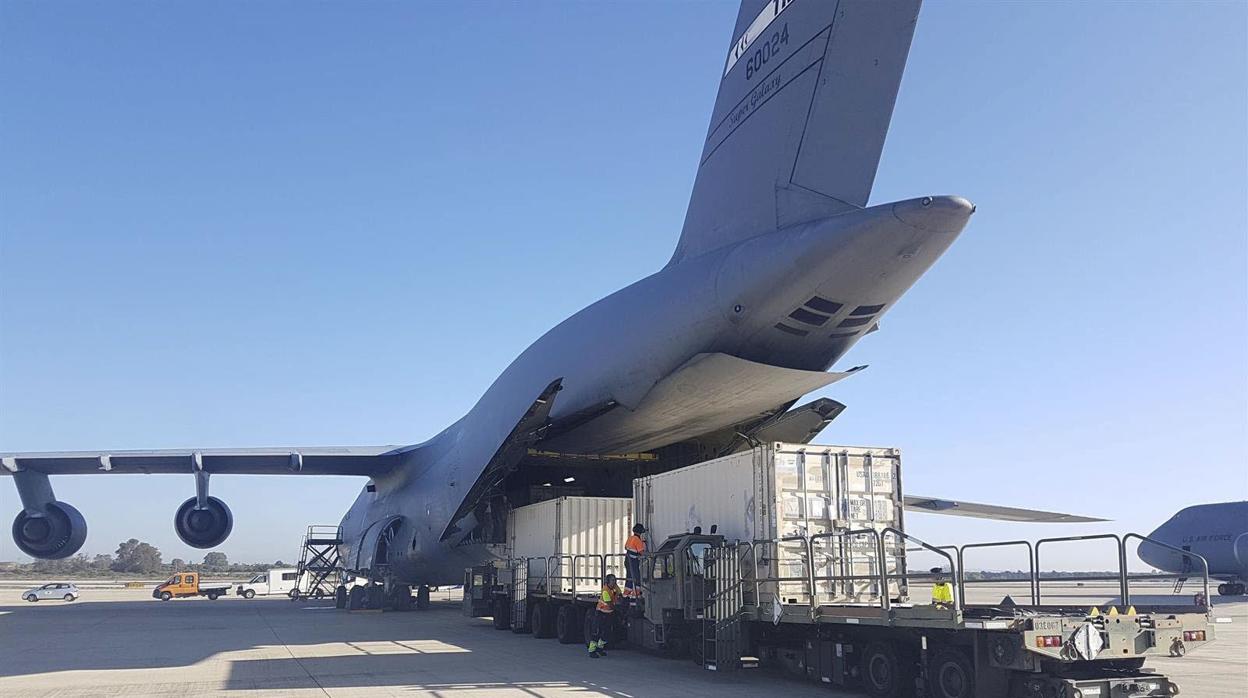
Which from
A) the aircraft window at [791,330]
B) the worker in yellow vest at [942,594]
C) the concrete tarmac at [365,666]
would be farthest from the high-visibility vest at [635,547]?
the worker in yellow vest at [942,594]

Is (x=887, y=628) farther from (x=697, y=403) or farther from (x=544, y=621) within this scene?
(x=544, y=621)

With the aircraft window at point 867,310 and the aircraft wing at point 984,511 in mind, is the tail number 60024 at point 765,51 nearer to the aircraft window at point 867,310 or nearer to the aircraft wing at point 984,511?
the aircraft window at point 867,310

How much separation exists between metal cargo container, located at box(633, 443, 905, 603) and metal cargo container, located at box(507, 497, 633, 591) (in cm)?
476

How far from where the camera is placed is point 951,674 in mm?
9102

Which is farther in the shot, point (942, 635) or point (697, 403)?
point (697, 403)

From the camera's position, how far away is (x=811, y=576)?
408 inches

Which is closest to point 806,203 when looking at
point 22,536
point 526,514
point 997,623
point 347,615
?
point 997,623

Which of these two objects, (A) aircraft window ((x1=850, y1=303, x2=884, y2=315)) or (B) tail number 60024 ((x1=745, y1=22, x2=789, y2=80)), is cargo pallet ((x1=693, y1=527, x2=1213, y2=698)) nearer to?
(A) aircraft window ((x1=850, y1=303, x2=884, y2=315))

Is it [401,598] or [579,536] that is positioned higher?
[579,536]

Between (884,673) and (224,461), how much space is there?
2102 centimetres

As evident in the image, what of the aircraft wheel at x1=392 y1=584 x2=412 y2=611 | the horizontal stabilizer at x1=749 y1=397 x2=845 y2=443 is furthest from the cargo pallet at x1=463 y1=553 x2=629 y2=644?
the aircraft wheel at x1=392 y1=584 x2=412 y2=611

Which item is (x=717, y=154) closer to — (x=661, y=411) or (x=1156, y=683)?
(x=661, y=411)

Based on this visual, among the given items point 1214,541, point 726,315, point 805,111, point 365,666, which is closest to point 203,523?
point 365,666

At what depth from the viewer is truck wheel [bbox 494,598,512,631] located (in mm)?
19641
